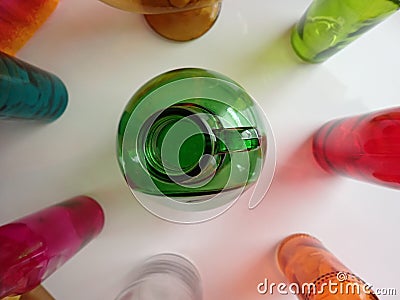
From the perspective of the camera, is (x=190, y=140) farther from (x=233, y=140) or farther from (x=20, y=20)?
(x=20, y=20)

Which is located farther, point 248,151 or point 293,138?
point 293,138

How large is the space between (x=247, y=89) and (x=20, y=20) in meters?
0.24

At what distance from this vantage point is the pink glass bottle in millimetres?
381

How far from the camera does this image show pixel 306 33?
51 centimetres

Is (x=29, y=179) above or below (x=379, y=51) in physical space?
below

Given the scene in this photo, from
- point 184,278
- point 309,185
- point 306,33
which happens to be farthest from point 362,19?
point 184,278

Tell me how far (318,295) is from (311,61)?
0.24 m

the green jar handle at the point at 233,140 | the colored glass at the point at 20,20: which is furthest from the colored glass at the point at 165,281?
the colored glass at the point at 20,20

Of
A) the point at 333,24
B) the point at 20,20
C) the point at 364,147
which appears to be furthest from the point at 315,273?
the point at 20,20

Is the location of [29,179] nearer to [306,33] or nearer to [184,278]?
[184,278]

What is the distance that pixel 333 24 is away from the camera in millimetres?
473

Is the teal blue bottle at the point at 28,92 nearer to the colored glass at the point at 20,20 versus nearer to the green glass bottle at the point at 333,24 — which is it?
the colored glass at the point at 20,20

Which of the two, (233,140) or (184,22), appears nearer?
(233,140)

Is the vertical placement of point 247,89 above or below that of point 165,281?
above
